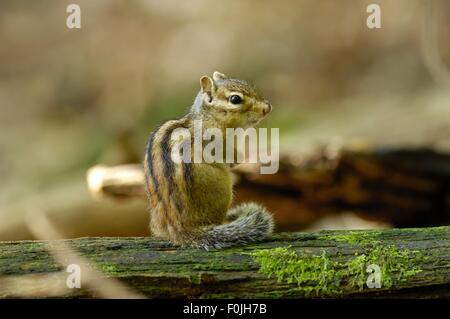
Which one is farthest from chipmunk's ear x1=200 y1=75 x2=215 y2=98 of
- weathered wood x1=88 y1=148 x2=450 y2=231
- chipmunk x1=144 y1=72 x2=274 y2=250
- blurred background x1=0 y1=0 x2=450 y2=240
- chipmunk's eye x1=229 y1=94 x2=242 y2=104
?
blurred background x1=0 y1=0 x2=450 y2=240

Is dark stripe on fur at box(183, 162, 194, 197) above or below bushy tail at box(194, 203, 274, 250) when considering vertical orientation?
above

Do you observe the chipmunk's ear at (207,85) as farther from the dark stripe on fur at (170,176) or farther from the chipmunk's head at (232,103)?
the dark stripe on fur at (170,176)

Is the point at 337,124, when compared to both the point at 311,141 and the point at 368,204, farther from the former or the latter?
the point at 368,204

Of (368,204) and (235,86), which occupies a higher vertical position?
(235,86)

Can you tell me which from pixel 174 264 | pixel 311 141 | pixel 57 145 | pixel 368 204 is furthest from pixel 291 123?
pixel 174 264

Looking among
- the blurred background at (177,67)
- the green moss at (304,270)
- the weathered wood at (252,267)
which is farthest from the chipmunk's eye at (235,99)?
the blurred background at (177,67)

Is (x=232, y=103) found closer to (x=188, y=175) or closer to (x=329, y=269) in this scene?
(x=188, y=175)

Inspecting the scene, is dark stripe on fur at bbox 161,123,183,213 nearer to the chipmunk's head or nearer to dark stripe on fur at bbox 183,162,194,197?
dark stripe on fur at bbox 183,162,194,197
